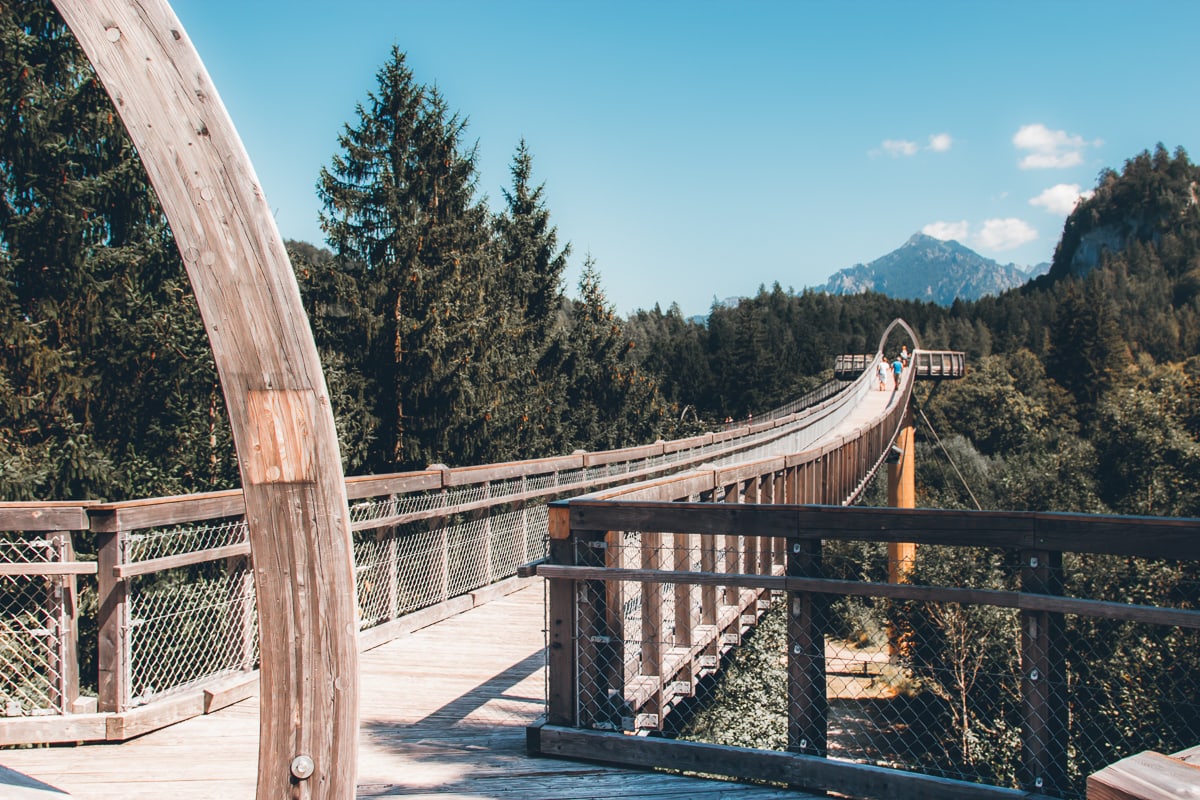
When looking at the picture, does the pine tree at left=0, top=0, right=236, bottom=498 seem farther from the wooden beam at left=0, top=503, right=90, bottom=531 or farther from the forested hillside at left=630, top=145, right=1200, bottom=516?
the forested hillside at left=630, top=145, right=1200, bottom=516

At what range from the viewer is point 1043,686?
346 centimetres

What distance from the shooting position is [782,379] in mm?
86812

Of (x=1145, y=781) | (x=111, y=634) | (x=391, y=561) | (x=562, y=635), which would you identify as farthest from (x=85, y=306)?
(x=1145, y=781)

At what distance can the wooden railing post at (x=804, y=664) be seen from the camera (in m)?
3.89

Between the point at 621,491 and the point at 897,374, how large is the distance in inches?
1851

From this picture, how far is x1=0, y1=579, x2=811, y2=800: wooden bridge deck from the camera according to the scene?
152 inches

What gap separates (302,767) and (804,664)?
2454 millimetres

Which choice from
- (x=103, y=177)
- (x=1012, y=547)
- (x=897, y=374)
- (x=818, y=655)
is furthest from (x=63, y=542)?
(x=897, y=374)

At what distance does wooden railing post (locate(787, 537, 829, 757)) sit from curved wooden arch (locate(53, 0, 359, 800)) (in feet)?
7.87

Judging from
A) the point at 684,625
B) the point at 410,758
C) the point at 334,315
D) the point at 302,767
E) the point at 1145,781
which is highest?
the point at 334,315

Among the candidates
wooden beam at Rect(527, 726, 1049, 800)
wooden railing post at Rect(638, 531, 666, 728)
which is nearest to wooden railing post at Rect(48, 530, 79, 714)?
wooden beam at Rect(527, 726, 1049, 800)

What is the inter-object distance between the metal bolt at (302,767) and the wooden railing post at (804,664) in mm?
2414

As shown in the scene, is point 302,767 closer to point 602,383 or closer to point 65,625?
point 65,625

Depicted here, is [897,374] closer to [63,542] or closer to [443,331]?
[443,331]
